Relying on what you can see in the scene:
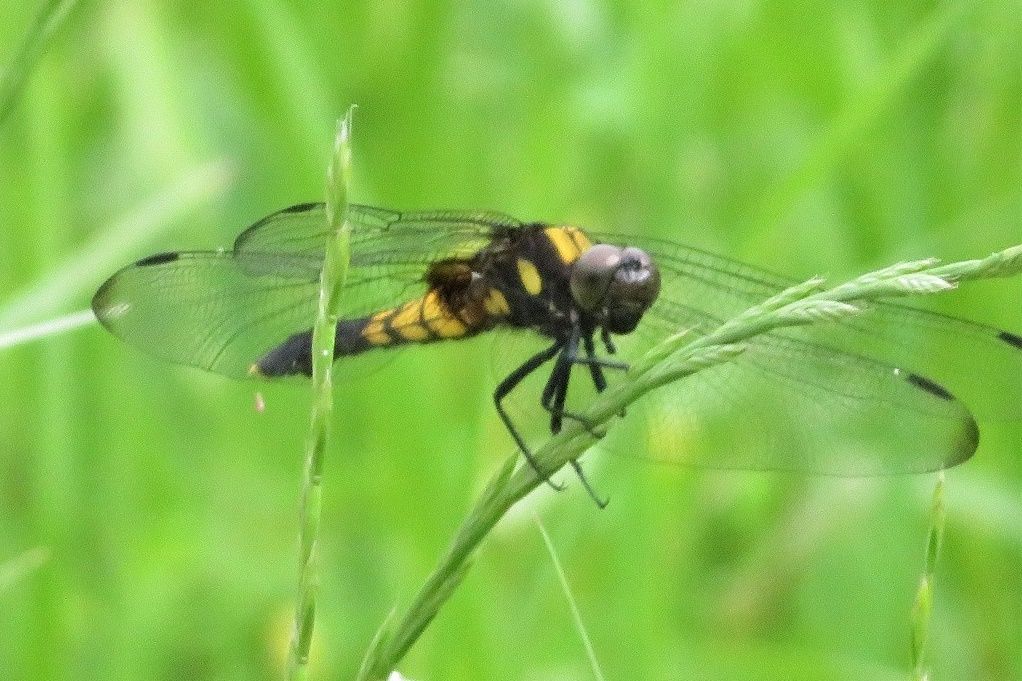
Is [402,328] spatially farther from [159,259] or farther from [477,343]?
[477,343]

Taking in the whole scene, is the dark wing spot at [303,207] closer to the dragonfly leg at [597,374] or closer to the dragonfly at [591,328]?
the dragonfly at [591,328]

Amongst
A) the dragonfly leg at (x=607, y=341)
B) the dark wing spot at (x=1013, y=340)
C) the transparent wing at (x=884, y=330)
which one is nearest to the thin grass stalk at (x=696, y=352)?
the transparent wing at (x=884, y=330)

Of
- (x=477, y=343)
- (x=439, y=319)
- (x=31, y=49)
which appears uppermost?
(x=31, y=49)

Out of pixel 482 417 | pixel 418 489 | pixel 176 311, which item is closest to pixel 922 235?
pixel 482 417

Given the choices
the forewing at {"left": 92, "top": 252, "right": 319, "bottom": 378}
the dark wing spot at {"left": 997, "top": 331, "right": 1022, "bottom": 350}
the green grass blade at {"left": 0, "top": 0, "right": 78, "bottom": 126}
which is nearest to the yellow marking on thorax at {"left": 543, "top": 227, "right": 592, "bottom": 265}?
the forewing at {"left": 92, "top": 252, "right": 319, "bottom": 378}

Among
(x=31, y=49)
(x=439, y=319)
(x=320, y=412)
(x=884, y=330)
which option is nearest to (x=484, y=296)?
(x=439, y=319)

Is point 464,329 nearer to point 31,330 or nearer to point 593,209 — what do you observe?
point 31,330

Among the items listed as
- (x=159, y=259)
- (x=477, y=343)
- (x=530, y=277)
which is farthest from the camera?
(x=477, y=343)
